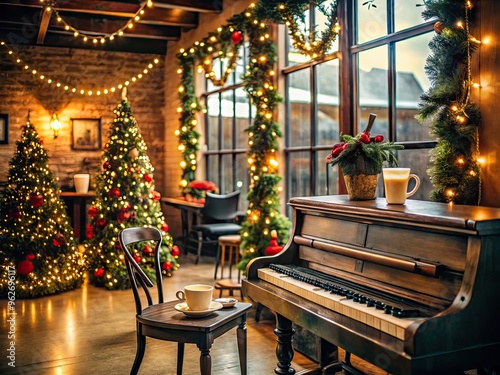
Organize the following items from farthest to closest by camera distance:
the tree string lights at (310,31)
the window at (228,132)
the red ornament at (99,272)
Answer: the window at (228,132)
the red ornament at (99,272)
the tree string lights at (310,31)

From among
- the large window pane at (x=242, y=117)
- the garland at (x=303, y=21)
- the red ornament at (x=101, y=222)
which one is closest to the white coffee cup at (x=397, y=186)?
the garland at (x=303, y=21)

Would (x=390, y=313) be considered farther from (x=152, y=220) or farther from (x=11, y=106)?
(x=11, y=106)

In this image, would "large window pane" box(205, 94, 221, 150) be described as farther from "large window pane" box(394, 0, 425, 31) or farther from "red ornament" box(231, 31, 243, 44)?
"large window pane" box(394, 0, 425, 31)

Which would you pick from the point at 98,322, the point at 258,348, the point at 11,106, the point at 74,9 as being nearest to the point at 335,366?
the point at 258,348

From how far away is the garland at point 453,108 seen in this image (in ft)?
10.0

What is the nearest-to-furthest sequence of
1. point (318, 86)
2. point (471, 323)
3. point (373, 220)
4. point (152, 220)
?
point (471, 323) → point (373, 220) → point (318, 86) → point (152, 220)

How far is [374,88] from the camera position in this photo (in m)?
4.67

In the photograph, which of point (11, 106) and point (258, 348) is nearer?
point (258, 348)

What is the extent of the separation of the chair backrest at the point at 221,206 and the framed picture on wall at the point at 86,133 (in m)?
3.03

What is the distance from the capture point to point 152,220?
654cm

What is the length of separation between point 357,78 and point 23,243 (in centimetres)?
369

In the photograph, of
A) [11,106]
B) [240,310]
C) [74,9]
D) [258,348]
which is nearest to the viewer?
[240,310]

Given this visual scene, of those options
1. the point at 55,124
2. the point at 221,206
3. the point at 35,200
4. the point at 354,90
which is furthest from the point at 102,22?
the point at 354,90

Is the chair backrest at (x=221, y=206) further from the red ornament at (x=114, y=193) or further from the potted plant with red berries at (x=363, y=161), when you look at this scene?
the potted plant with red berries at (x=363, y=161)
